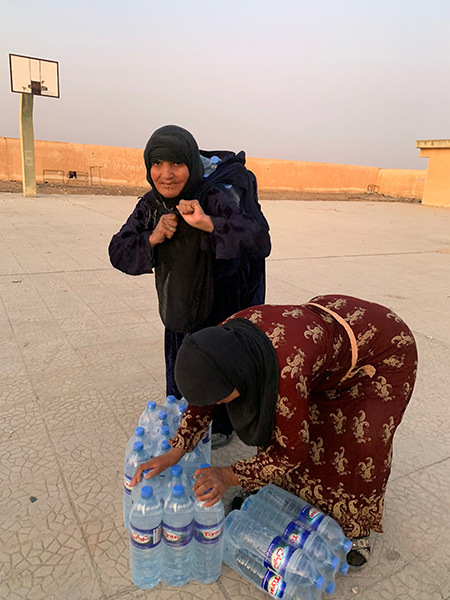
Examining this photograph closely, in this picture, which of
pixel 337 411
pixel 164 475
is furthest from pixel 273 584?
pixel 337 411

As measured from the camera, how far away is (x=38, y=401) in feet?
9.80

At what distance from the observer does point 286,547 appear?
172cm

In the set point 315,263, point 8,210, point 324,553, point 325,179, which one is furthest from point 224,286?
point 325,179

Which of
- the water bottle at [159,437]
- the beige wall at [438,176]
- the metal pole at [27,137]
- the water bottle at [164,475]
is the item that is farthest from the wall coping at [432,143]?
the water bottle at [164,475]

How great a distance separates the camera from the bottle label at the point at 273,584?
1672 mm

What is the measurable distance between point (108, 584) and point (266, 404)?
96cm

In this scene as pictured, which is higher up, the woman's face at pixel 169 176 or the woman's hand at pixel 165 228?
the woman's face at pixel 169 176

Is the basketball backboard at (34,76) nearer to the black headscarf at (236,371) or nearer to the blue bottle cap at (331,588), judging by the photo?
the black headscarf at (236,371)

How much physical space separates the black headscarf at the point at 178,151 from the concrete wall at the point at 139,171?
2288 centimetres

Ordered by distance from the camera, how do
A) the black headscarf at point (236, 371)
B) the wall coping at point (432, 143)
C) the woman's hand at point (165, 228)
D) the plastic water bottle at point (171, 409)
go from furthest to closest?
the wall coping at point (432, 143) → the plastic water bottle at point (171, 409) → the woman's hand at point (165, 228) → the black headscarf at point (236, 371)

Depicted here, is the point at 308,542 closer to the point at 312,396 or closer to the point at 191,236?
the point at 312,396

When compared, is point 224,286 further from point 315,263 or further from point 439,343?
point 315,263

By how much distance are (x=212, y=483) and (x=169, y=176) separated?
1.34 metres

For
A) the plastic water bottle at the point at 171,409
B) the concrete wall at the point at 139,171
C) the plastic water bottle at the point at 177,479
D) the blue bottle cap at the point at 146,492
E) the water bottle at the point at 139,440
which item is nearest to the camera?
the blue bottle cap at the point at 146,492
